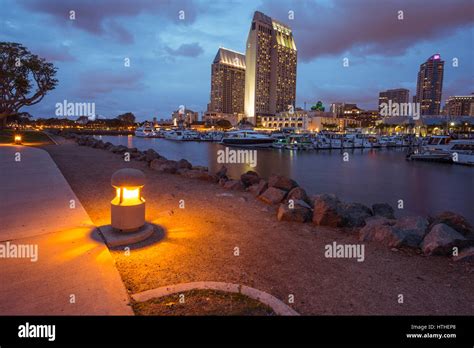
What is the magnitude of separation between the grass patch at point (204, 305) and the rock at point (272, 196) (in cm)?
570

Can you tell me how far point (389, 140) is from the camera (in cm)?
8775

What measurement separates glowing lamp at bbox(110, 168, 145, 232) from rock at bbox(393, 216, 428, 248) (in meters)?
5.28

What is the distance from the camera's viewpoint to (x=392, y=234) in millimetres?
6148

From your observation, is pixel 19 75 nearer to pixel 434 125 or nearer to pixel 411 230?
pixel 411 230

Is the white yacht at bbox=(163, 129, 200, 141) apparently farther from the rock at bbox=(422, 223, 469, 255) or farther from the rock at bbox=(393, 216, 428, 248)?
the rock at bbox=(422, 223, 469, 255)

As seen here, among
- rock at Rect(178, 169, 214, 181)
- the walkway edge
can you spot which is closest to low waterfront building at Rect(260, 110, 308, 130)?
rock at Rect(178, 169, 214, 181)

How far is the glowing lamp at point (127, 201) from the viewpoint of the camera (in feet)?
18.5

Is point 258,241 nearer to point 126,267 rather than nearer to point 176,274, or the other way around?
point 176,274

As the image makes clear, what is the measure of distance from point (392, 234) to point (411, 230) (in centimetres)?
48

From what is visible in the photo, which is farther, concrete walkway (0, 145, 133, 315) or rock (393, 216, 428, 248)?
rock (393, 216, 428, 248)

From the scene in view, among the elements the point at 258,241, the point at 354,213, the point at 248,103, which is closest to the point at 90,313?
the point at 258,241

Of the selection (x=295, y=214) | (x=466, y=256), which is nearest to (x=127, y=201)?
(x=295, y=214)

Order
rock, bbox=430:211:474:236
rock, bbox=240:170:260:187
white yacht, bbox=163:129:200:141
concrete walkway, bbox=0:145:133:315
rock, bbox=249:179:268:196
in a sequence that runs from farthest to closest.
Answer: white yacht, bbox=163:129:200:141, rock, bbox=240:170:260:187, rock, bbox=249:179:268:196, rock, bbox=430:211:474:236, concrete walkway, bbox=0:145:133:315

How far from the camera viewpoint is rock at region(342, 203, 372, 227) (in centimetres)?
767
